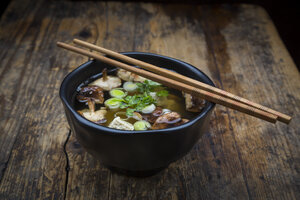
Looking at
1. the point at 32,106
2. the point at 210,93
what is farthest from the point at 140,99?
the point at 32,106

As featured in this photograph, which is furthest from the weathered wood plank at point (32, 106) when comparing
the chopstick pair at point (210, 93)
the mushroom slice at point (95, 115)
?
the chopstick pair at point (210, 93)

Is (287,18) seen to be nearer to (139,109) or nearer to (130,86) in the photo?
(130,86)

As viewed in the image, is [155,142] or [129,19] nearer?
[155,142]

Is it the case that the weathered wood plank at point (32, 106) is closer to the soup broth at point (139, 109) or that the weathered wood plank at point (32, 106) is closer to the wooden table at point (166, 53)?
the wooden table at point (166, 53)

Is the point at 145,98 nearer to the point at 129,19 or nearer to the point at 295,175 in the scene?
the point at 295,175

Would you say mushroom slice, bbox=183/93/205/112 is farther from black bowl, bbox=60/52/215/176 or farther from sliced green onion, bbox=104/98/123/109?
sliced green onion, bbox=104/98/123/109

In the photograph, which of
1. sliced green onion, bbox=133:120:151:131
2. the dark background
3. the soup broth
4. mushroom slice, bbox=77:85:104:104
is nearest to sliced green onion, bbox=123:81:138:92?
the soup broth

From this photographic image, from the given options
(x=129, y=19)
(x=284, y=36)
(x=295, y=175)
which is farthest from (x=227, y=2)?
(x=295, y=175)
